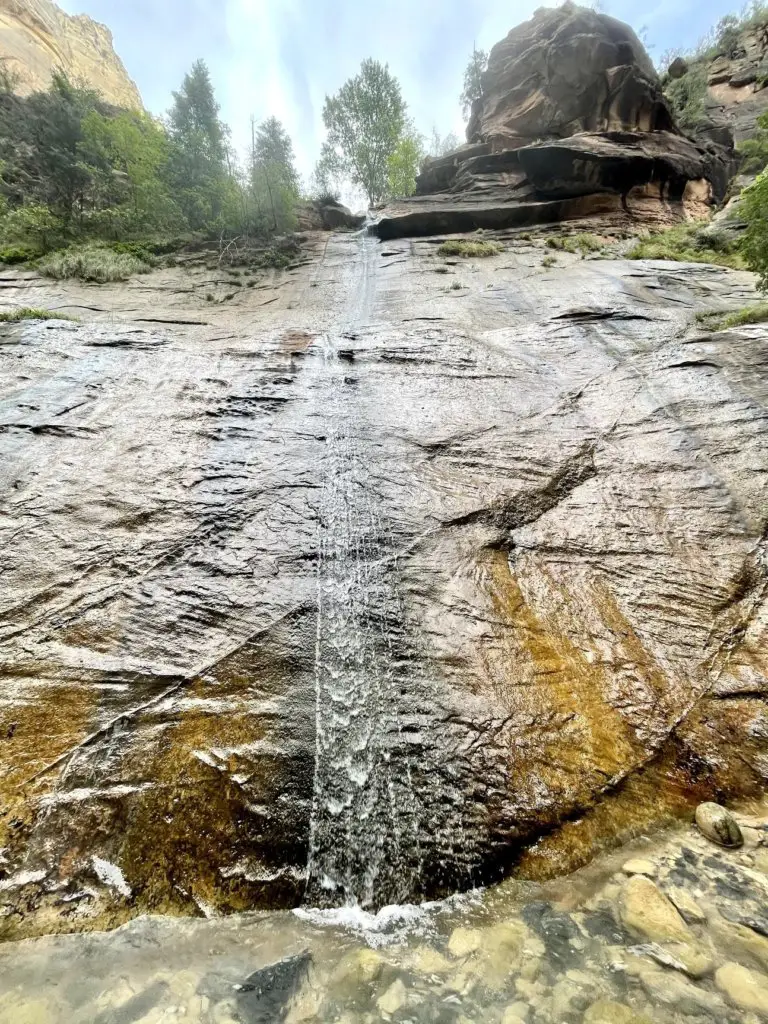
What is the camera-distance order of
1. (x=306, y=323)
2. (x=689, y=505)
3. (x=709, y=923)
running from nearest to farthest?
1. (x=709, y=923)
2. (x=689, y=505)
3. (x=306, y=323)

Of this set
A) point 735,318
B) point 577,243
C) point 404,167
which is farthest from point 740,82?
point 735,318

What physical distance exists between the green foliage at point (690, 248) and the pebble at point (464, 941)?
16.9 m

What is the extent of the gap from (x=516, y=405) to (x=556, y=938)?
6847mm

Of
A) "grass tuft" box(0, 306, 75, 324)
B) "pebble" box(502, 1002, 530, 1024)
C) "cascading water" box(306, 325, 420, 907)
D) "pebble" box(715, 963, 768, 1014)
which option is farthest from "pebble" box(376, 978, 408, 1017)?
"grass tuft" box(0, 306, 75, 324)

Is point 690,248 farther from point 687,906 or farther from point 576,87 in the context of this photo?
point 687,906

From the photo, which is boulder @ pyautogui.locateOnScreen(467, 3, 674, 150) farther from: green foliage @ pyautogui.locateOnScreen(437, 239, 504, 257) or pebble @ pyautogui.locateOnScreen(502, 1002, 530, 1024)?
pebble @ pyautogui.locateOnScreen(502, 1002, 530, 1024)

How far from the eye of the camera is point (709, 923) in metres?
2.83

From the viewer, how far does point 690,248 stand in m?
15.6

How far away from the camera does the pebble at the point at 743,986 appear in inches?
94.3

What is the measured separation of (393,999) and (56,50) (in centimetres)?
6776

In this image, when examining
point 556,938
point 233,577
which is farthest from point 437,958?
point 233,577

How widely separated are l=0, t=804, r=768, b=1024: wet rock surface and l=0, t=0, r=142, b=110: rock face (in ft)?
138

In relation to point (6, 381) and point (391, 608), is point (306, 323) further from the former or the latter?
point (391, 608)

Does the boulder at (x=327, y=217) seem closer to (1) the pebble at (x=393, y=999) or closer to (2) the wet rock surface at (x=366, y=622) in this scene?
(2) the wet rock surface at (x=366, y=622)
